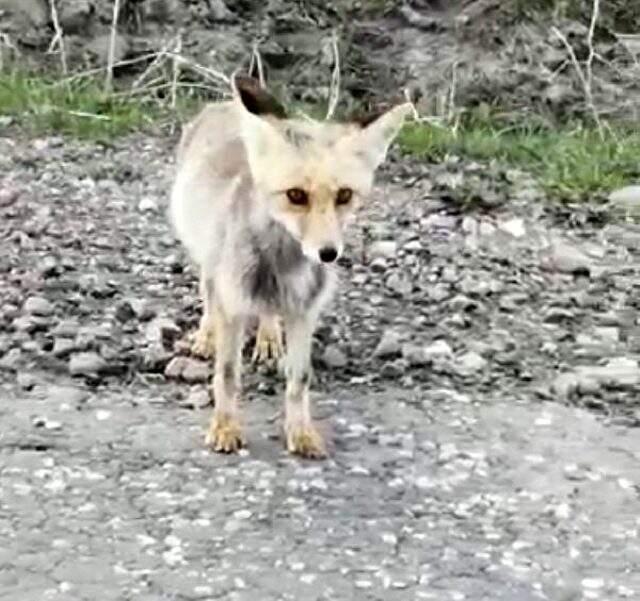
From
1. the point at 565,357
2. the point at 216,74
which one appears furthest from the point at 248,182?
the point at 216,74

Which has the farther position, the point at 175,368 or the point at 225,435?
the point at 175,368

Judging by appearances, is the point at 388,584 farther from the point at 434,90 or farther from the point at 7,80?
the point at 434,90

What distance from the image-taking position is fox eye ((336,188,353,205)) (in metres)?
5.38

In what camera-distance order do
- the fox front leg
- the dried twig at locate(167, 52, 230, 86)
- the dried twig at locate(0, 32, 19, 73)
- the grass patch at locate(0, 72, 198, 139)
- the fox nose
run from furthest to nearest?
the dried twig at locate(0, 32, 19, 73) < the dried twig at locate(167, 52, 230, 86) < the grass patch at locate(0, 72, 198, 139) < the fox front leg < the fox nose

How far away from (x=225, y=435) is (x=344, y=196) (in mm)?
800

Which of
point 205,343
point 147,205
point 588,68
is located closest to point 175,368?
point 205,343

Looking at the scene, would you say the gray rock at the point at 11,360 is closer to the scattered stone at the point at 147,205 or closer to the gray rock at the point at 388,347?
the gray rock at the point at 388,347

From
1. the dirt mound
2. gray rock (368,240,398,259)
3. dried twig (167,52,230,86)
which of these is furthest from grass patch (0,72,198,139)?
gray rock (368,240,398,259)

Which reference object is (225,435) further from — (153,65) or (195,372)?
(153,65)

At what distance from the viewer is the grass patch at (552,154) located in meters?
8.27

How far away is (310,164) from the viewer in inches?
212

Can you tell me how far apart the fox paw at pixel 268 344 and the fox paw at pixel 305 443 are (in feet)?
2.23

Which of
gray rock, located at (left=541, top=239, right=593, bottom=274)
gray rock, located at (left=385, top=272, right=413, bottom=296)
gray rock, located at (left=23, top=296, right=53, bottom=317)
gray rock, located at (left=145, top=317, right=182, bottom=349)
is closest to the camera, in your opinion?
gray rock, located at (left=145, top=317, right=182, bottom=349)

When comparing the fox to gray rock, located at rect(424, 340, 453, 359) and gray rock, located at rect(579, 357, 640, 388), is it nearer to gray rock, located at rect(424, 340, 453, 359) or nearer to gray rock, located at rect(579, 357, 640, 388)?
gray rock, located at rect(424, 340, 453, 359)
